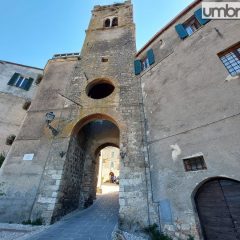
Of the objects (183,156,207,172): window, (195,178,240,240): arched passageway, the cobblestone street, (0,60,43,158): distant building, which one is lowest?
the cobblestone street

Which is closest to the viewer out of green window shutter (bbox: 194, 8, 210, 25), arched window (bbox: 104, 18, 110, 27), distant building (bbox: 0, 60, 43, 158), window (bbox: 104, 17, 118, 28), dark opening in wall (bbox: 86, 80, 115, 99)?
green window shutter (bbox: 194, 8, 210, 25)

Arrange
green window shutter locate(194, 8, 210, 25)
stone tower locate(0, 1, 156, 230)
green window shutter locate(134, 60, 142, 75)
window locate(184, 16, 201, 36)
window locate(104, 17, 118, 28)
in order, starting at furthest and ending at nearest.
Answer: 1. window locate(104, 17, 118, 28)
2. green window shutter locate(134, 60, 142, 75)
3. window locate(184, 16, 201, 36)
4. green window shutter locate(194, 8, 210, 25)
5. stone tower locate(0, 1, 156, 230)

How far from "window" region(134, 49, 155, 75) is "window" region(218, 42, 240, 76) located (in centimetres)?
346

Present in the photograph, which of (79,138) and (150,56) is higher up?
(150,56)

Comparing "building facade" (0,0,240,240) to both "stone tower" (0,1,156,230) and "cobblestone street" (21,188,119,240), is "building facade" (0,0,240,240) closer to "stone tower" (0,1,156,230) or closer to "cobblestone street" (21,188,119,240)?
"stone tower" (0,1,156,230)

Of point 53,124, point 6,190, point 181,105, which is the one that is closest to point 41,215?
point 6,190

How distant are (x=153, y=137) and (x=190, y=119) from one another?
1.77m

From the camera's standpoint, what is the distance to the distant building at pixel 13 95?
1047cm

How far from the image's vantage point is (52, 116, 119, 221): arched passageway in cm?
740

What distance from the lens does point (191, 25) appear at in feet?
26.7

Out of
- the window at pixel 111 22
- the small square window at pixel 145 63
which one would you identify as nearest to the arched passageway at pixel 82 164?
the small square window at pixel 145 63

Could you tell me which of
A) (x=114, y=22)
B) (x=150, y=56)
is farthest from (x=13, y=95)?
(x=114, y=22)

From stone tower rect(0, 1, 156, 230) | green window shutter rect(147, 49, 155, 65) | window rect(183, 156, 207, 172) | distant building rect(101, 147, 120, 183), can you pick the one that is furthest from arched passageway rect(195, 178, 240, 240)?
distant building rect(101, 147, 120, 183)

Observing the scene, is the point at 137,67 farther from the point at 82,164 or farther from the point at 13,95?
the point at 13,95
